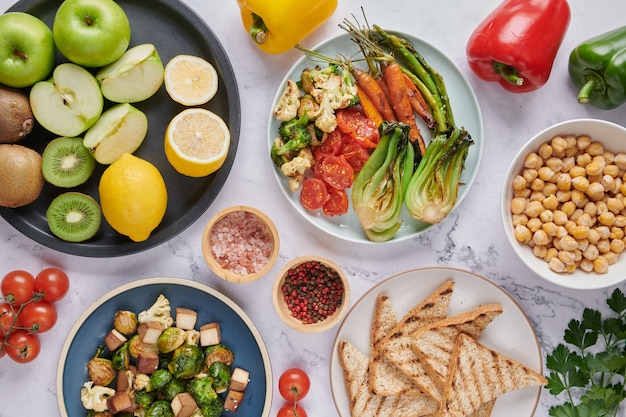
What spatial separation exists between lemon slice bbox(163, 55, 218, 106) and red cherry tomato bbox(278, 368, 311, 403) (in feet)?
3.73

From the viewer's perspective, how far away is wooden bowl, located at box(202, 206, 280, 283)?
91.9 inches

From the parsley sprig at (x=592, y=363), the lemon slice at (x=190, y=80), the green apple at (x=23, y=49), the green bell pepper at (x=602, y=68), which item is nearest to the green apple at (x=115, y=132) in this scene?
the lemon slice at (x=190, y=80)

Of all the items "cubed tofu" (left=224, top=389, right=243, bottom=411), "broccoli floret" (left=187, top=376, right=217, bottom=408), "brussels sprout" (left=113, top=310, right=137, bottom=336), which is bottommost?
"cubed tofu" (left=224, top=389, right=243, bottom=411)

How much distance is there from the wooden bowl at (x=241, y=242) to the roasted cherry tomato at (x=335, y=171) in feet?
0.92

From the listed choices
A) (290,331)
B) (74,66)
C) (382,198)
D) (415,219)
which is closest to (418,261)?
(415,219)

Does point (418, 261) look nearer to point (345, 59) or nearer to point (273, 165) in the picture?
point (273, 165)

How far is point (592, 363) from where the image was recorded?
239 cm

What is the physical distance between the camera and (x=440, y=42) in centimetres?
247

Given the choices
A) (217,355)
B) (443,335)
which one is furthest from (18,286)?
(443,335)

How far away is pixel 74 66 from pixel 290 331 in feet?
→ 4.39

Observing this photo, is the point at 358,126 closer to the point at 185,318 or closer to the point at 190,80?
the point at 190,80

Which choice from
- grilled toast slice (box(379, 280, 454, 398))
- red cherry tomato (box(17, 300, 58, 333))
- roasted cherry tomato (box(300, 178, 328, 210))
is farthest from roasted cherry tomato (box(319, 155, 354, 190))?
red cherry tomato (box(17, 300, 58, 333))

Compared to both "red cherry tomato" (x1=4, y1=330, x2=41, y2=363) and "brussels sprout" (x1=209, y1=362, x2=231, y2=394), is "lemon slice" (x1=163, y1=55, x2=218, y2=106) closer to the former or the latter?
"brussels sprout" (x1=209, y1=362, x2=231, y2=394)

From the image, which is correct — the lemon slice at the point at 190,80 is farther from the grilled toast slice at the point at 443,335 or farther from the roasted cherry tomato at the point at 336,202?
the grilled toast slice at the point at 443,335
